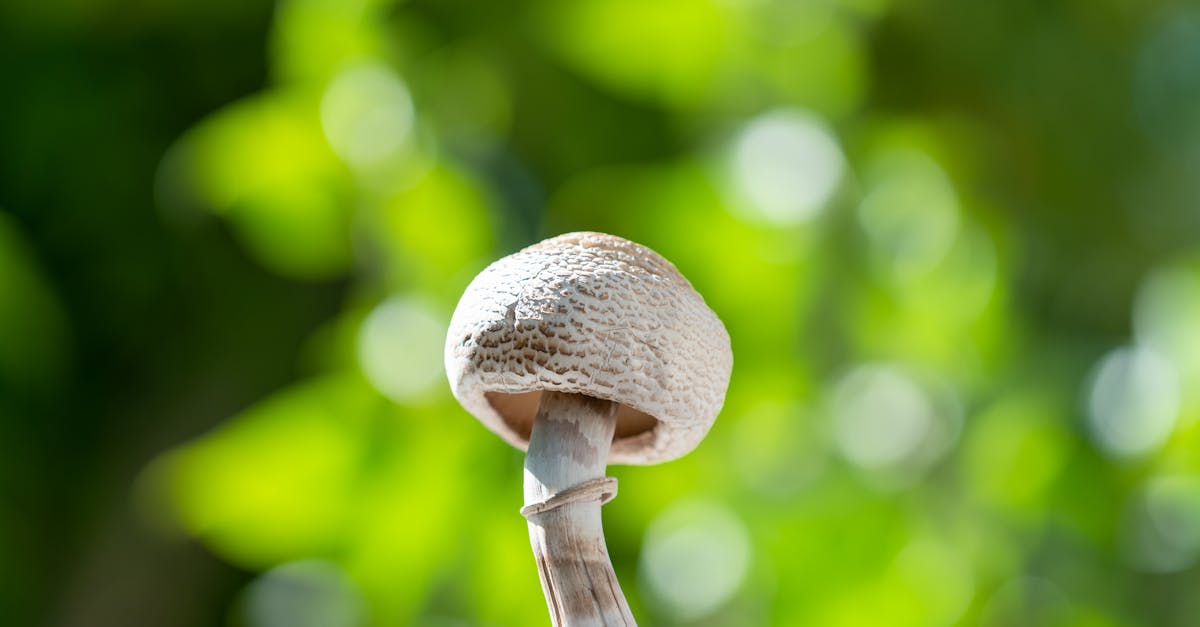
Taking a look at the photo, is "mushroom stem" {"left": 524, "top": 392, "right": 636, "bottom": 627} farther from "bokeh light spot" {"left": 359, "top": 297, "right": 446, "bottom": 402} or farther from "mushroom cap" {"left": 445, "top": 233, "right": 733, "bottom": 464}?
"bokeh light spot" {"left": 359, "top": 297, "right": 446, "bottom": 402}

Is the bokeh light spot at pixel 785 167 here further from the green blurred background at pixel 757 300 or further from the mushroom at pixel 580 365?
the mushroom at pixel 580 365

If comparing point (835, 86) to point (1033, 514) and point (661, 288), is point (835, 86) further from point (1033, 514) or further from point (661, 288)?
point (661, 288)

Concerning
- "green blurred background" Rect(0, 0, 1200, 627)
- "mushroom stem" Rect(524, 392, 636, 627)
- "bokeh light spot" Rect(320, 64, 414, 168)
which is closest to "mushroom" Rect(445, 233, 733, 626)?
"mushroom stem" Rect(524, 392, 636, 627)

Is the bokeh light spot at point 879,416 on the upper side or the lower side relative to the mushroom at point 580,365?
upper

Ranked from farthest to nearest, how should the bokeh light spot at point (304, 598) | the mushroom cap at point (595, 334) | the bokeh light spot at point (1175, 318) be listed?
the bokeh light spot at point (304, 598), the bokeh light spot at point (1175, 318), the mushroom cap at point (595, 334)

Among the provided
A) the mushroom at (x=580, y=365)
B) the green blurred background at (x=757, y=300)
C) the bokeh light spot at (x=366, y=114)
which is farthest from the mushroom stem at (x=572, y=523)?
the bokeh light spot at (x=366, y=114)

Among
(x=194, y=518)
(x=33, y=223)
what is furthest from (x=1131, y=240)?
(x=33, y=223)

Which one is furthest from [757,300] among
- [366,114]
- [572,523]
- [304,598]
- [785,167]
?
[572,523]
